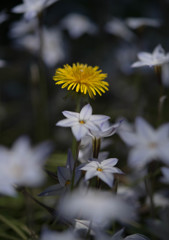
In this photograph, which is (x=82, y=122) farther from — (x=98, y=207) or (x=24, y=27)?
(x=24, y=27)

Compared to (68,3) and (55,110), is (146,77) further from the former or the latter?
(68,3)

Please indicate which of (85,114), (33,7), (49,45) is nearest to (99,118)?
(85,114)

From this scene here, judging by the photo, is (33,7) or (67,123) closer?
(67,123)

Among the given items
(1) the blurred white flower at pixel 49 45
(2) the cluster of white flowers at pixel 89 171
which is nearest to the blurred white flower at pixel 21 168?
Result: (2) the cluster of white flowers at pixel 89 171

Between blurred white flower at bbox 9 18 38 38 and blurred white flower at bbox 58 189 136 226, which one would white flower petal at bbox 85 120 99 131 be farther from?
blurred white flower at bbox 9 18 38 38

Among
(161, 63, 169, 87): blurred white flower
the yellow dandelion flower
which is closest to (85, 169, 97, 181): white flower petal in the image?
the yellow dandelion flower

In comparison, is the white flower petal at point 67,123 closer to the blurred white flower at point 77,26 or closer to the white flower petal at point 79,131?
the white flower petal at point 79,131
